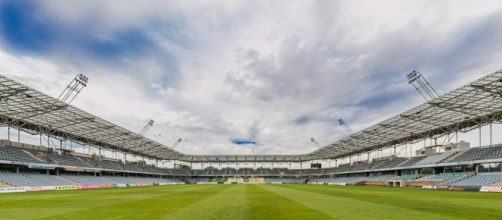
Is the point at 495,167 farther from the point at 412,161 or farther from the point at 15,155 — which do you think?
the point at 15,155

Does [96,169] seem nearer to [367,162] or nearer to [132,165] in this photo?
[132,165]

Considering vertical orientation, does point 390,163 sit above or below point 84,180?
above

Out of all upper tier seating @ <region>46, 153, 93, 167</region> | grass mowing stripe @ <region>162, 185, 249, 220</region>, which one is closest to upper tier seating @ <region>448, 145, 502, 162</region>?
grass mowing stripe @ <region>162, 185, 249, 220</region>

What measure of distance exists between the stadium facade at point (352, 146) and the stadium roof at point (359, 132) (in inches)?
3.6

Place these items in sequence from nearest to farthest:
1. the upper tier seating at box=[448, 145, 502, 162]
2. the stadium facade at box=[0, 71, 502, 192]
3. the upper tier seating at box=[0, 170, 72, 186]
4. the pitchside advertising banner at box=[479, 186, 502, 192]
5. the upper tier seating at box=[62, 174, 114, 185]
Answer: the pitchside advertising banner at box=[479, 186, 502, 192]
the stadium facade at box=[0, 71, 502, 192]
the upper tier seating at box=[448, 145, 502, 162]
the upper tier seating at box=[0, 170, 72, 186]
the upper tier seating at box=[62, 174, 114, 185]

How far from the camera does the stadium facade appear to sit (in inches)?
1592

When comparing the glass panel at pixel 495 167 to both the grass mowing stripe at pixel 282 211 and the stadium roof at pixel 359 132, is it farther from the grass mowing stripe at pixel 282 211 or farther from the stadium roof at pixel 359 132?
the grass mowing stripe at pixel 282 211

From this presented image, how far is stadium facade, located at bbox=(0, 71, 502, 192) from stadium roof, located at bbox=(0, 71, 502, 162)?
3.6 inches

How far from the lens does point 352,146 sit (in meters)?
84.6

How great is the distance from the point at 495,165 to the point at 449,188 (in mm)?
6893

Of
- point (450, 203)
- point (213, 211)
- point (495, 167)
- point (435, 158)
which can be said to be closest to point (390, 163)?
point (435, 158)

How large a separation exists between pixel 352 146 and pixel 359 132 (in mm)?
18133

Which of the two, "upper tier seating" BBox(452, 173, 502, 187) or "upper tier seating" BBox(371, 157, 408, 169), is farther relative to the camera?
"upper tier seating" BBox(371, 157, 408, 169)

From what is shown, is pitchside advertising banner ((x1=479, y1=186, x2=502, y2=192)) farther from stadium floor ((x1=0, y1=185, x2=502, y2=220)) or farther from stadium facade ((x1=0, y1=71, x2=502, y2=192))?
stadium floor ((x1=0, y1=185, x2=502, y2=220))
